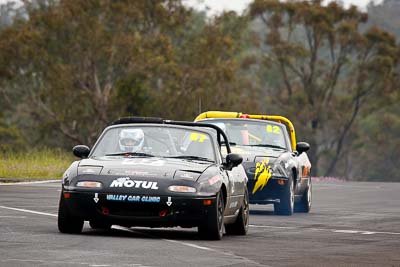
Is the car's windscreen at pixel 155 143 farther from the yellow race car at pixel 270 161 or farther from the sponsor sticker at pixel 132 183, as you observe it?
the yellow race car at pixel 270 161

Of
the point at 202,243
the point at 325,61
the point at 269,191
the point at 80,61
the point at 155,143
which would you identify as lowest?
the point at 325,61

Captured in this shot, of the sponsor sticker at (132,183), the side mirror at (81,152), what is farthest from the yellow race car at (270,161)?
the sponsor sticker at (132,183)

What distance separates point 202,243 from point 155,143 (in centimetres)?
188

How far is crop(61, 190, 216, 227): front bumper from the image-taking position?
13398 millimetres

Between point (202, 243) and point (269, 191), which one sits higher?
point (202, 243)

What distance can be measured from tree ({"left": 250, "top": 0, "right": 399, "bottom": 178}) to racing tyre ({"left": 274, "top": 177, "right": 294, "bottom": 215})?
5429cm

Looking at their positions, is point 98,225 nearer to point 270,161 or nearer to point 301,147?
point 270,161

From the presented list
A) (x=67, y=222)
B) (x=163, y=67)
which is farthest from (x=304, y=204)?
(x=163, y=67)

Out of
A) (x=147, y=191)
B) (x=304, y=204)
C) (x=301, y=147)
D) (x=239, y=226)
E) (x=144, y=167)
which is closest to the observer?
(x=147, y=191)

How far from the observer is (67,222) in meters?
13.7

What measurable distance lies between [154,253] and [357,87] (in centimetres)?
6635

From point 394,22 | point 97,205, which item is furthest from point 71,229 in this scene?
point 394,22

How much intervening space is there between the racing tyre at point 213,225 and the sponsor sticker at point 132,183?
679 millimetres

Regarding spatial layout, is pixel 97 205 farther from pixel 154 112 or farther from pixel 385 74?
pixel 385 74
